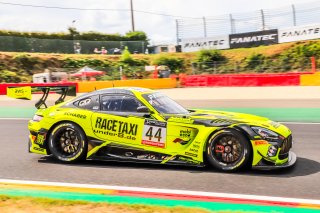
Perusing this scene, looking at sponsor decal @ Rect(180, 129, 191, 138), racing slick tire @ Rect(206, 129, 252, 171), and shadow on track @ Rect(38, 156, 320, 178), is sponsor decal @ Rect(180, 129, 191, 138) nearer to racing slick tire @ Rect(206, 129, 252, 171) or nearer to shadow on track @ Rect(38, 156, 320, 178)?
racing slick tire @ Rect(206, 129, 252, 171)

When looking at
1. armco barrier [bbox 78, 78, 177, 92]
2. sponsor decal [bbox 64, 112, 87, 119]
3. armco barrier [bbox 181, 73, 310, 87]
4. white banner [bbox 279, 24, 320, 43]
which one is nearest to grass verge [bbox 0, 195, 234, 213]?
sponsor decal [bbox 64, 112, 87, 119]

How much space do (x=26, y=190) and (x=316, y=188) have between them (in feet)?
12.7

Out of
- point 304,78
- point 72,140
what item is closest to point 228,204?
point 72,140

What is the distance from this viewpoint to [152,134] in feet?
21.9

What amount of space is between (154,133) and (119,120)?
656mm

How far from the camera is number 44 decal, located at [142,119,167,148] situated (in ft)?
21.7

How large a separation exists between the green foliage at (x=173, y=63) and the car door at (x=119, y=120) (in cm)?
3748

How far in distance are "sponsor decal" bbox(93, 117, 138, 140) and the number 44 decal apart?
0.18 metres

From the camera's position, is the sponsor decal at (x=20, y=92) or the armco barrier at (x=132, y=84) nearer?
the sponsor decal at (x=20, y=92)

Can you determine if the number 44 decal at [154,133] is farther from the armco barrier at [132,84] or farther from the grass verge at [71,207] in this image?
the armco barrier at [132,84]

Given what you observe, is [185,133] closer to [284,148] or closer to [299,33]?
[284,148]

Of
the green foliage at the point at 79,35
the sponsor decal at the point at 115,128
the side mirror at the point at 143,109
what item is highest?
the green foliage at the point at 79,35

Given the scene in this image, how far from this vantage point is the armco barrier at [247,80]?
88.9ft

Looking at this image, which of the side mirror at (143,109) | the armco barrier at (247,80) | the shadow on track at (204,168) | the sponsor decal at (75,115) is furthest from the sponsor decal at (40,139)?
the armco barrier at (247,80)
